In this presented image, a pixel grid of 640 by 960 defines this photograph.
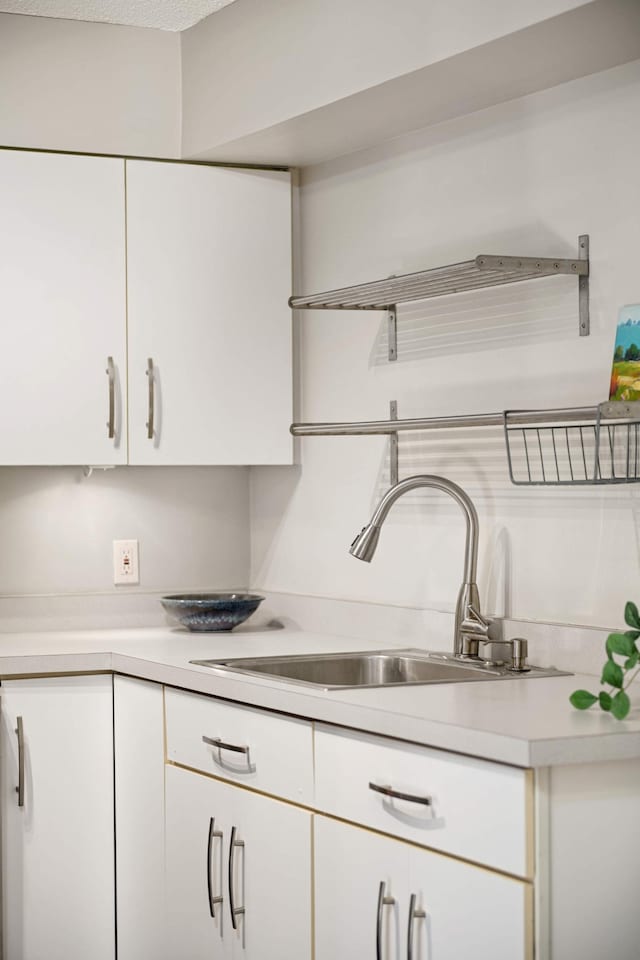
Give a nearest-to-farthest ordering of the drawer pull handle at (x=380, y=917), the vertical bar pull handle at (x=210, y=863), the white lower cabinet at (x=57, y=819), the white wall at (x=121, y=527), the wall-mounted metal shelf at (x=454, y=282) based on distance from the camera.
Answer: the drawer pull handle at (x=380, y=917) → the wall-mounted metal shelf at (x=454, y=282) → the vertical bar pull handle at (x=210, y=863) → the white lower cabinet at (x=57, y=819) → the white wall at (x=121, y=527)

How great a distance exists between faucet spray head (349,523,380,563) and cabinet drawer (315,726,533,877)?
19.3 inches

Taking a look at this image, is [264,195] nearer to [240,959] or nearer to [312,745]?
[312,745]

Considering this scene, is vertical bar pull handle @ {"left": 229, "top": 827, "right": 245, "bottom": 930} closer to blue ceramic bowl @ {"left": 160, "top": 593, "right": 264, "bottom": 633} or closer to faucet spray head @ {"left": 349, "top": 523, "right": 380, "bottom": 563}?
faucet spray head @ {"left": 349, "top": 523, "right": 380, "bottom": 563}

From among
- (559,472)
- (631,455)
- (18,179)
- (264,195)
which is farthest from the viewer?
(264,195)

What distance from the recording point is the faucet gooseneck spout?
249cm

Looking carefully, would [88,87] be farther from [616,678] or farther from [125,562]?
[616,678]

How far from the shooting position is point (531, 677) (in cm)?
230

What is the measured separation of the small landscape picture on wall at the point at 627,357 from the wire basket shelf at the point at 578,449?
54 millimetres

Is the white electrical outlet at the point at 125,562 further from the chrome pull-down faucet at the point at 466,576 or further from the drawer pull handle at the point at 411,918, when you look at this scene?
the drawer pull handle at the point at 411,918

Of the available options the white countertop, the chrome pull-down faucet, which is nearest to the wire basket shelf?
the chrome pull-down faucet

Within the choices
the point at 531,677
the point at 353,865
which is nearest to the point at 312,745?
the point at 353,865

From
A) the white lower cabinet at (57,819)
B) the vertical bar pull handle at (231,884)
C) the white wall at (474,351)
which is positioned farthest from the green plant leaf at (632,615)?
the white lower cabinet at (57,819)

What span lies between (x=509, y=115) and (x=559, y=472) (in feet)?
2.51

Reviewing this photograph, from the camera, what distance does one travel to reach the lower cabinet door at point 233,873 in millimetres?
2170
